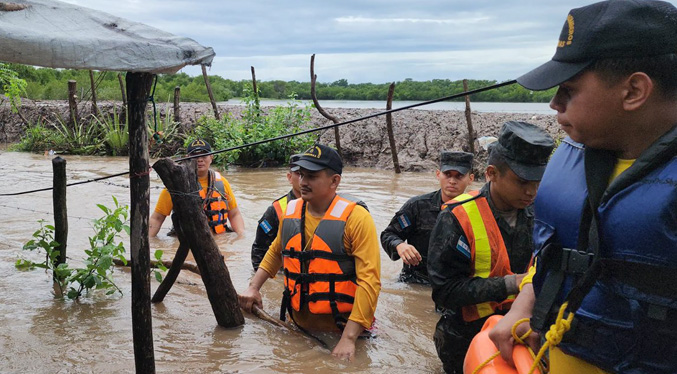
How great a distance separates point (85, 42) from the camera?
3145 millimetres

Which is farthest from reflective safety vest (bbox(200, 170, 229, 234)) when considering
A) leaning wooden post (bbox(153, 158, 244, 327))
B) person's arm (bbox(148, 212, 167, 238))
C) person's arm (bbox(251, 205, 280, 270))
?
leaning wooden post (bbox(153, 158, 244, 327))

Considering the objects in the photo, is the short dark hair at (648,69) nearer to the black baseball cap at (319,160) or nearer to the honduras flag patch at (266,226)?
the black baseball cap at (319,160)

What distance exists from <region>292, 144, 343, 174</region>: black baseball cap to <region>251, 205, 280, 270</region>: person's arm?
1673 mm

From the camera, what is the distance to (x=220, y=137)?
54.5ft

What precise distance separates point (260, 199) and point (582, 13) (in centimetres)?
1019

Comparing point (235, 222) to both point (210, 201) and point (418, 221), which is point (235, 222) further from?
point (418, 221)

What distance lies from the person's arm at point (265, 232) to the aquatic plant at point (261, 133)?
9.34 meters

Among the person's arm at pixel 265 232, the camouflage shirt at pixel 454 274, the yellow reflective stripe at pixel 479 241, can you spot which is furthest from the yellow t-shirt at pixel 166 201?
the yellow reflective stripe at pixel 479 241

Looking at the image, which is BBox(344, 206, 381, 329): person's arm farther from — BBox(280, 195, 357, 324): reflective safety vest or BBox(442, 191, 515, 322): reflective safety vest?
BBox(442, 191, 515, 322): reflective safety vest

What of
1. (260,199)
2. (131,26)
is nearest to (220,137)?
(260,199)

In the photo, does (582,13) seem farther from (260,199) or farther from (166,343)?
(260,199)

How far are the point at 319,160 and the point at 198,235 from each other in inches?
41.3

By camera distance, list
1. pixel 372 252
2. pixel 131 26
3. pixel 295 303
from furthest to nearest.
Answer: pixel 295 303 → pixel 372 252 → pixel 131 26

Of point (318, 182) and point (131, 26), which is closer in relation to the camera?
point (131, 26)
